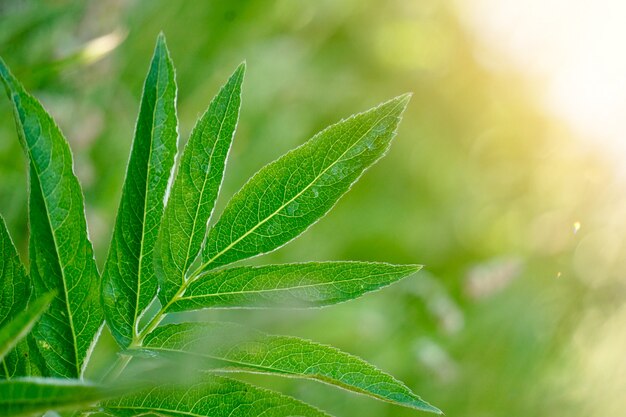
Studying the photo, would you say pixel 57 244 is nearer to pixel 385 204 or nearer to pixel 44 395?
pixel 44 395

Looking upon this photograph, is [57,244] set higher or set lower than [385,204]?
lower

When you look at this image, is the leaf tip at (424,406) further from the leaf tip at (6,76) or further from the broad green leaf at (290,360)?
the leaf tip at (6,76)

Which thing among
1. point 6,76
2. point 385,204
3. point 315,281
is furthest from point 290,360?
point 385,204

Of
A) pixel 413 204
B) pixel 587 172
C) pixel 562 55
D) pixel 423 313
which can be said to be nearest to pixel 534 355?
pixel 423 313

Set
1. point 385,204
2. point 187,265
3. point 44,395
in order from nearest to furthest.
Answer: point 44,395, point 187,265, point 385,204

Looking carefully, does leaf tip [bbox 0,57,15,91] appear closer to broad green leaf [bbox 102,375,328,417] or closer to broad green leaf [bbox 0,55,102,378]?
broad green leaf [bbox 0,55,102,378]

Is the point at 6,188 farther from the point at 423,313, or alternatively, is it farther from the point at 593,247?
the point at 593,247

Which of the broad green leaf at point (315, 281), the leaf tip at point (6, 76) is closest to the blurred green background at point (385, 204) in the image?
the broad green leaf at point (315, 281)
